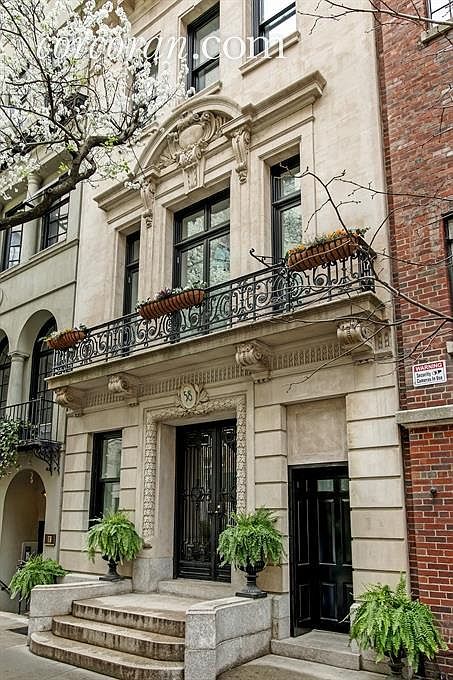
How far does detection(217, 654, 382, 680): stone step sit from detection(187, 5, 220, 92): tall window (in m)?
11.2

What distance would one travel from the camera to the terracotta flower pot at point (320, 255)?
27.1ft

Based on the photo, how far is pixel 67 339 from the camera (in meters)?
12.5

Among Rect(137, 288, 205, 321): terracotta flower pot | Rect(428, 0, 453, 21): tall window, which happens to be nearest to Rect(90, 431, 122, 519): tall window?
Rect(137, 288, 205, 321): terracotta flower pot

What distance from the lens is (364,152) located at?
30.7ft

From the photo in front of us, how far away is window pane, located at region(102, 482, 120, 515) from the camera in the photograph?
12.3m

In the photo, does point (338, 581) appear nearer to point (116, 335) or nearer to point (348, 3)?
point (116, 335)

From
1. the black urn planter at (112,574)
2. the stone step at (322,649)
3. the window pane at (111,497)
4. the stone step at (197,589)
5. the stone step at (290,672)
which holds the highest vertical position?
the window pane at (111,497)

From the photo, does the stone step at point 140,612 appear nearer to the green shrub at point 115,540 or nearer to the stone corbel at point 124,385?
the green shrub at point 115,540

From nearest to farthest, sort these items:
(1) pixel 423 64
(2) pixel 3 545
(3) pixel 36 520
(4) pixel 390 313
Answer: (4) pixel 390 313
(1) pixel 423 64
(2) pixel 3 545
(3) pixel 36 520

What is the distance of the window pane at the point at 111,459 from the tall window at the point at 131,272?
2992 mm

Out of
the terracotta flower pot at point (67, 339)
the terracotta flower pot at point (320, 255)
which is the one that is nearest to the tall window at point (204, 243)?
the terracotta flower pot at point (67, 339)

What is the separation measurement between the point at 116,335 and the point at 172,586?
502 centimetres

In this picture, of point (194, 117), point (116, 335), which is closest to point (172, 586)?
point (116, 335)

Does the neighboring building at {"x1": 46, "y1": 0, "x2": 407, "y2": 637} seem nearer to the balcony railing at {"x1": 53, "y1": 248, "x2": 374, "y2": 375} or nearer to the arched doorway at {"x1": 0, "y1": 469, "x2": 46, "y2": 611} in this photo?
the balcony railing at {"x1": 53, "y1": 248, "x2": 374, "y2": 375}
